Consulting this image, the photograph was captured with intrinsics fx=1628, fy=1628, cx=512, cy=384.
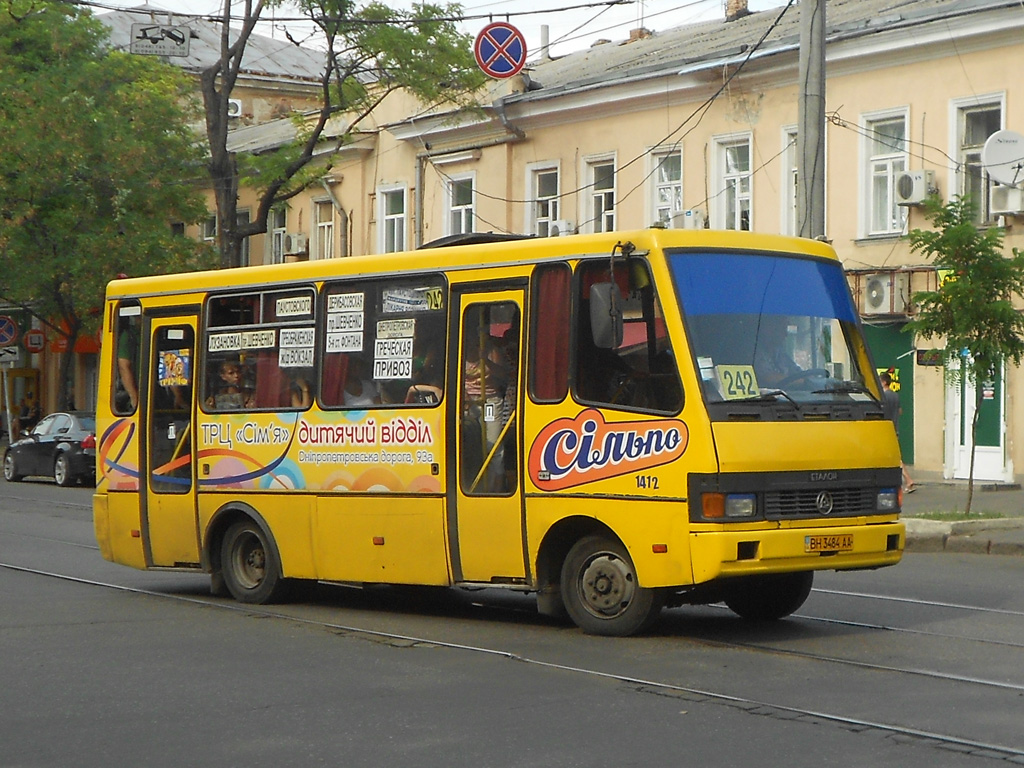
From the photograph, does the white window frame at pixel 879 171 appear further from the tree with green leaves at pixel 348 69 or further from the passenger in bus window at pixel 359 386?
the passenger in bus window at pixel 359 386

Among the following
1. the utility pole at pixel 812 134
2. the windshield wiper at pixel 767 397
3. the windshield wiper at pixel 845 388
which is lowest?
the windshield wiper at pixel 767 397

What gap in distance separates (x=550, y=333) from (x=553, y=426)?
0.59 m

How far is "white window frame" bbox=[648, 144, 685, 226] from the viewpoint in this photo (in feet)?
99.9

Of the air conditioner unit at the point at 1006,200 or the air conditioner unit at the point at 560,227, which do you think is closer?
the air conditioner unit at the point at 1006,200

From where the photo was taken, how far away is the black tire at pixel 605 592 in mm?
9820

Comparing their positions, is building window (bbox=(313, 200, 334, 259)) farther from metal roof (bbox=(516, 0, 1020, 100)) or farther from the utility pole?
the utility pole

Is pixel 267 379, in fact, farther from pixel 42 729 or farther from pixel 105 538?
pixel 42 729

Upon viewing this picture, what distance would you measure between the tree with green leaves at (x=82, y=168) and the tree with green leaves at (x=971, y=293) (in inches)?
904

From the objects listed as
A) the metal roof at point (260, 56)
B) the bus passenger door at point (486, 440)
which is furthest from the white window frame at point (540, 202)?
the metal roof at point (260, 56)

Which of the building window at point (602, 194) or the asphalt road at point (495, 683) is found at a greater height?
the building window at point (602, 194)

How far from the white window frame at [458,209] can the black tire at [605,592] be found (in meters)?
25.7

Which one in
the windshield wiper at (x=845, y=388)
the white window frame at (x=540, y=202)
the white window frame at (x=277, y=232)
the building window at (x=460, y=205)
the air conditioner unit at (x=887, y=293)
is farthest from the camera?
the white window frame at (x=277, y=232)

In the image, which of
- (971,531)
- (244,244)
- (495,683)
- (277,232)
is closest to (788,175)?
(971,531)

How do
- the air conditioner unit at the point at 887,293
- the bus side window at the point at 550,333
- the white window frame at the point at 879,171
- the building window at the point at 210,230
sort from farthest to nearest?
the building window at the point at 210,230 < the white window frame at the point at 879,171 < the air conditioner unit at the point at 887,293 < the bus side window at the point at 550,333
